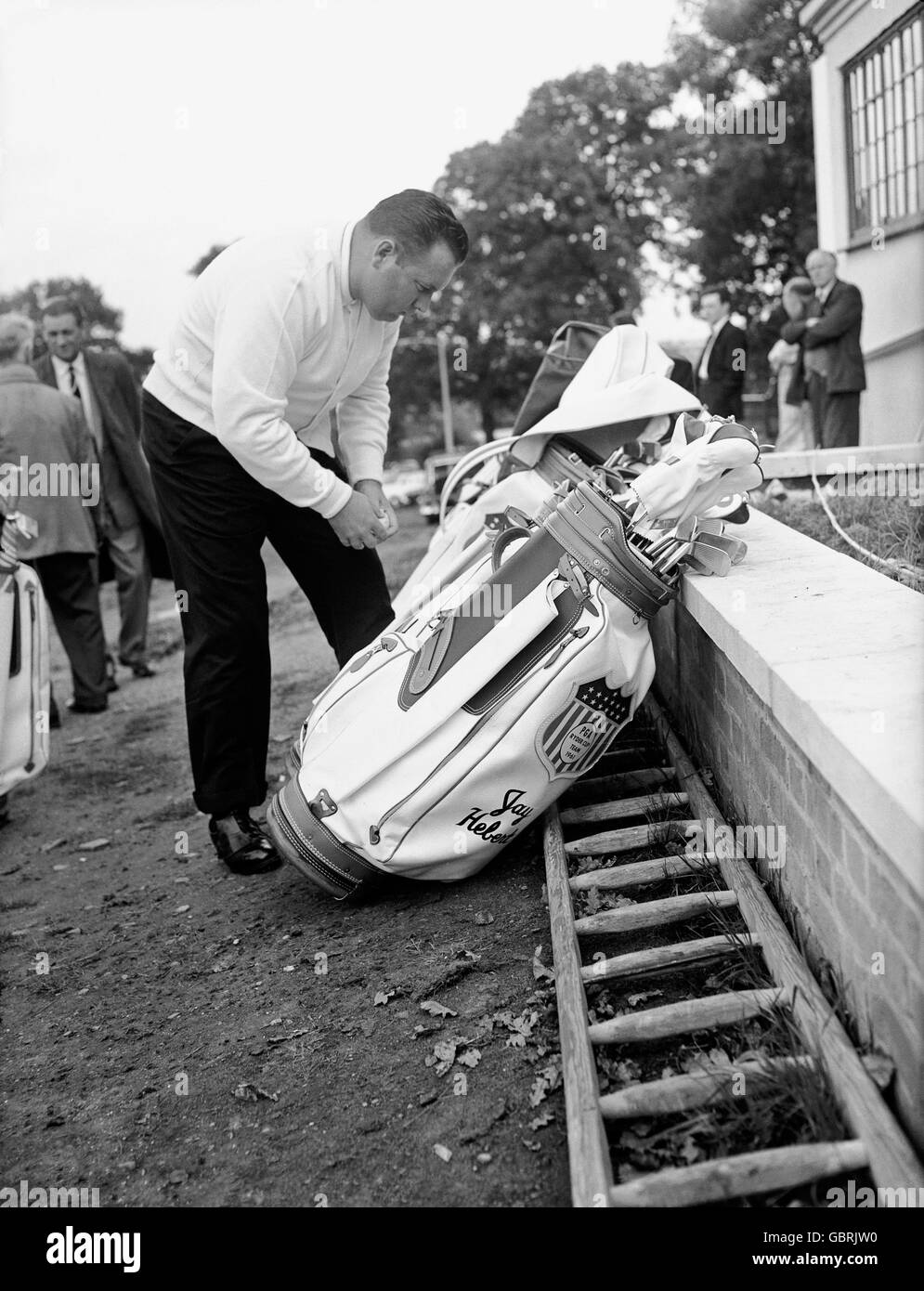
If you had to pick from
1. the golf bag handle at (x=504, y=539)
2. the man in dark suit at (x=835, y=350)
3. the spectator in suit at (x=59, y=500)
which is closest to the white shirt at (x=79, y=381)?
the spectator in suit at (x=59, y=500)

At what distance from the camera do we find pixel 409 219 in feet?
10.5

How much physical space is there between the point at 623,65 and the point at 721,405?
1231 inches

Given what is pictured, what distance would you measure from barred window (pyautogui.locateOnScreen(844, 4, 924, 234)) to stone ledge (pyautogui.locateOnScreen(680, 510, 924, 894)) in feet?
24.7

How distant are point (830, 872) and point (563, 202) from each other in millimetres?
36285

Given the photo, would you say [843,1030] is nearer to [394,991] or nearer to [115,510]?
[394,991]

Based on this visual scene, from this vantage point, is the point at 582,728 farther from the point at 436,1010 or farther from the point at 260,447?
the point at 260,447

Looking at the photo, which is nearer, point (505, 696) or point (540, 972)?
point (540, 972)

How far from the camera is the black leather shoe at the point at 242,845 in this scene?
3543 millimetres

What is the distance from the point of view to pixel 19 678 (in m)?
4.45

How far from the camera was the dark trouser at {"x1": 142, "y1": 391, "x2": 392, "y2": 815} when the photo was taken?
11.3 feet

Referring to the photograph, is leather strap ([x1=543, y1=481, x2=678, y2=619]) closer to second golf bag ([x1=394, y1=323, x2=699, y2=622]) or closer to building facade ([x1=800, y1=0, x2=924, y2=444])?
second golf bag ([x1=394, y1=323, x2=699, y2=622])

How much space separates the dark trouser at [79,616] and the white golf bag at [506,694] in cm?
373

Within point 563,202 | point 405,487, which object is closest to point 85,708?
point 405,487

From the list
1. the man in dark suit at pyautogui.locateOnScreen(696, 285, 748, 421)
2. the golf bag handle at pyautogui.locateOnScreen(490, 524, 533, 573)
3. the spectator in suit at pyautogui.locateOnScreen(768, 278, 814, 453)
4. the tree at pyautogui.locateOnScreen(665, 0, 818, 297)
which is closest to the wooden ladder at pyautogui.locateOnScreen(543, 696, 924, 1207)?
the golf bag handle at pyautogui.locateOnScreen(490, 524, 533, 573)
